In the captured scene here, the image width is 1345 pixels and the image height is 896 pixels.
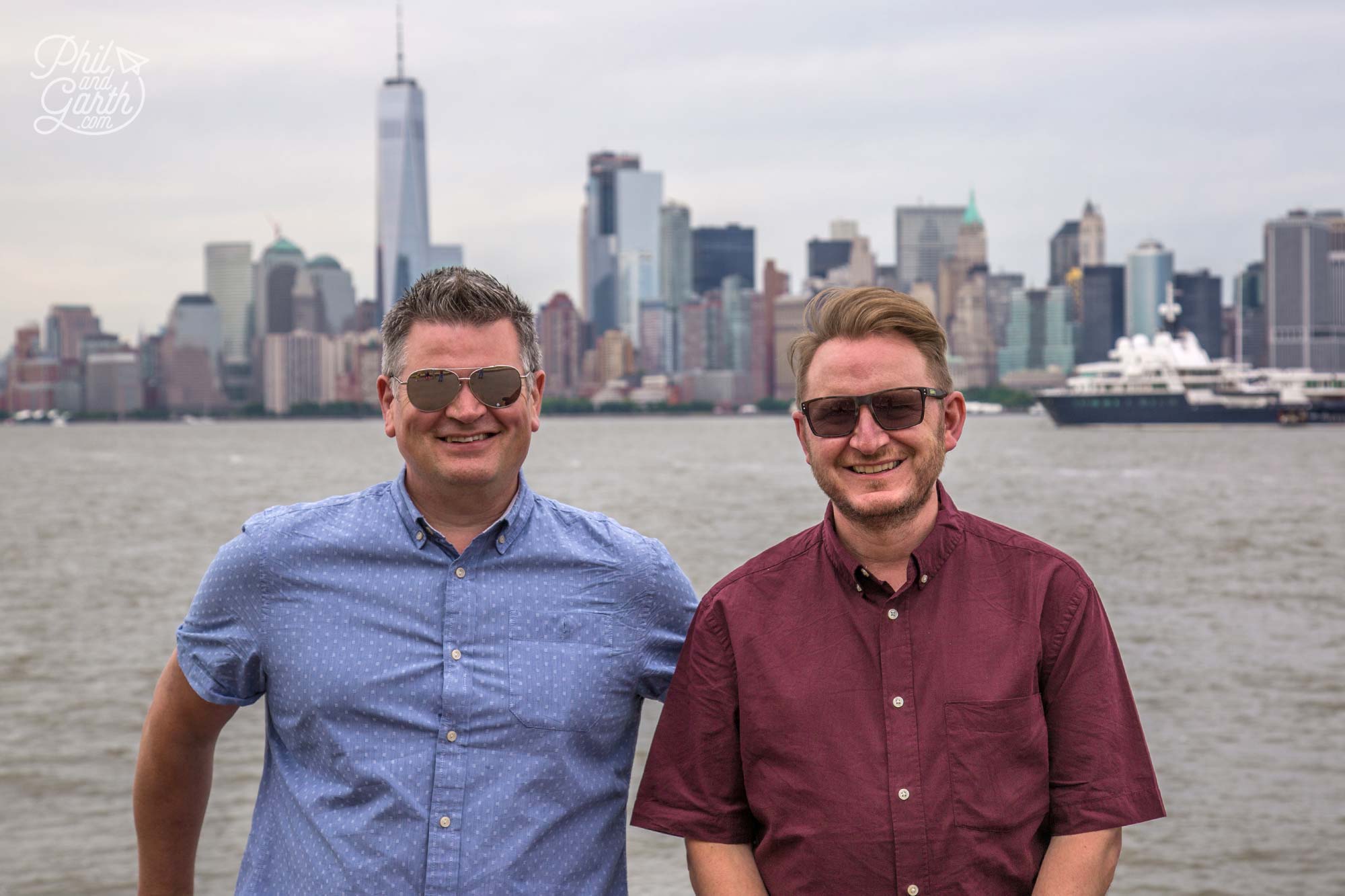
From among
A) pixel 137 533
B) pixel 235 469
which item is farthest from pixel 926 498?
pixel 235 469

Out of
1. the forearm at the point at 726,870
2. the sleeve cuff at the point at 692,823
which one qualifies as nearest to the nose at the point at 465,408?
the sleeve cuff at the point at 692,823

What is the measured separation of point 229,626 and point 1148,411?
102m

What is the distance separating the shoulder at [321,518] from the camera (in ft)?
10.4

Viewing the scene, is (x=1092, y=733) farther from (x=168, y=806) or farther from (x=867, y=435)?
(x=168, y=806)

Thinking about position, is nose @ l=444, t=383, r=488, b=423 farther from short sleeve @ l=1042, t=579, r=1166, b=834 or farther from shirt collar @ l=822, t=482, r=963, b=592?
short sleeve @ l=1042, t=579, r=1166, b=834

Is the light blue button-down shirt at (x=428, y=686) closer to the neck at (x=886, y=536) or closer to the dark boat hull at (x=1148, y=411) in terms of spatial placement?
the neck at (x=886, y=536)

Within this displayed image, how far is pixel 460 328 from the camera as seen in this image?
3203 millimetres

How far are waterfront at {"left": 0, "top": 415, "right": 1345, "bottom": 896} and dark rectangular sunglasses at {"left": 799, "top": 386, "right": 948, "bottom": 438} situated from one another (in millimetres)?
5652

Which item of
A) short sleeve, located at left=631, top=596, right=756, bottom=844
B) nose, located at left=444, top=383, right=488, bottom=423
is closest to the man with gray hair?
nose, located at left=444, top=383, right=488, bottom=423

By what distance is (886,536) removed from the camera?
2.94m

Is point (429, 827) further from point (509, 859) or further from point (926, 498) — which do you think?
point (926, 498)

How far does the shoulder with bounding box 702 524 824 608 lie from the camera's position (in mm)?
2955

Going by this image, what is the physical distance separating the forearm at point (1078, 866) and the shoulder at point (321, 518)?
1537 millimetres

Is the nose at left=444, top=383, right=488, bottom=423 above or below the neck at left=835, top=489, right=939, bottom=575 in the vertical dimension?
above
